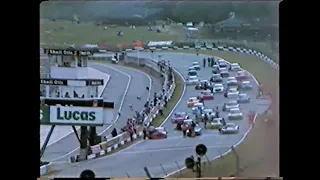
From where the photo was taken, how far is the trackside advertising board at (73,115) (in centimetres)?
531

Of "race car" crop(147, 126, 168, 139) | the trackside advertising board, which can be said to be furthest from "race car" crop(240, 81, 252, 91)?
the trackside advertising board

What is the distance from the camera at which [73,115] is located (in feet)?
17.4

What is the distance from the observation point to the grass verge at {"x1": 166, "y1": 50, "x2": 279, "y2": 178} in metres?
5.36

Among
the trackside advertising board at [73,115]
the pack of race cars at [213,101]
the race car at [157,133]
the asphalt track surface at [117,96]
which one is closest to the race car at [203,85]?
the pack of race cars at [213,101]

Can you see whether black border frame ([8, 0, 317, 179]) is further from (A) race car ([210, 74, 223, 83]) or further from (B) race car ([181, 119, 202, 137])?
(B) race car ([181, 119, 202, 137])

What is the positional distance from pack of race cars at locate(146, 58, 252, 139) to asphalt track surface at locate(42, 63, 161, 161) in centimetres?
37

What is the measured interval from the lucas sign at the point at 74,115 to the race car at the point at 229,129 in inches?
46.3

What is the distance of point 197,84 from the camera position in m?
5.38

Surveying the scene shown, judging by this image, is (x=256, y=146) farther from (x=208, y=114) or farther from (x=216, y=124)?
(x=208, y=114)
